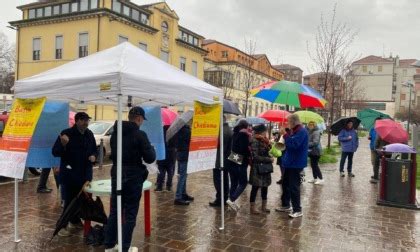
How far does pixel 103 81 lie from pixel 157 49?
33455 mm

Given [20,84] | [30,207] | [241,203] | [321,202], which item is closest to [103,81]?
[20,84]

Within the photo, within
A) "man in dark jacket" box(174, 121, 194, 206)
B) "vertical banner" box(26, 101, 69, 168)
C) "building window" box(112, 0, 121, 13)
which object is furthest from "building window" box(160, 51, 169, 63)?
"vertical banner" box(26, 101, 69, 168)

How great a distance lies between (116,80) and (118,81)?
0.11ft

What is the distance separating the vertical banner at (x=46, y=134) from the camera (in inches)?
233

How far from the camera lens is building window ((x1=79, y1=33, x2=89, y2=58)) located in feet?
105

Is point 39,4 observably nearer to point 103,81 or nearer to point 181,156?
point 181,156

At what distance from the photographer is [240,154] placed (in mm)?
6910

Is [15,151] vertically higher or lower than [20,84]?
lower

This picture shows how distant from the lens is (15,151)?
4980mm

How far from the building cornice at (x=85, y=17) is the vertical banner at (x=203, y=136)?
27.4 meters

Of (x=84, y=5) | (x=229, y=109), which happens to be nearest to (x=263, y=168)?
(x=229, y=109)

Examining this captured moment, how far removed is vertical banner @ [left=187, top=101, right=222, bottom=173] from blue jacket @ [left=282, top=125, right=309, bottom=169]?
1.41 meters

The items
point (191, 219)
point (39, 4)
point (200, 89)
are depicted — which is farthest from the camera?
point (39, 4)

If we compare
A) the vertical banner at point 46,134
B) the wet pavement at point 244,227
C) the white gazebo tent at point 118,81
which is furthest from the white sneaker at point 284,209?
the vertical banner at point 46,134
